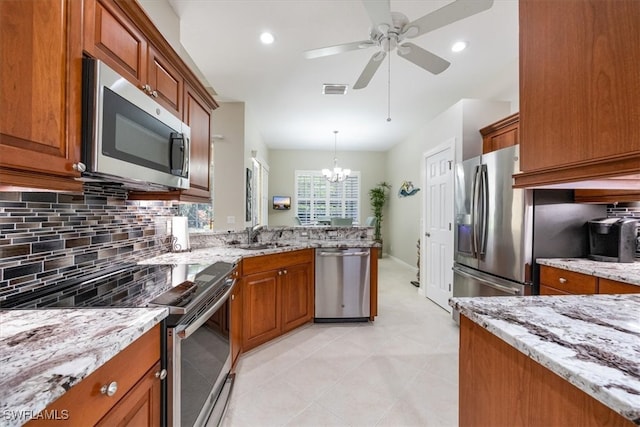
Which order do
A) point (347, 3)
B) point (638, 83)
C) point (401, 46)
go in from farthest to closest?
point (347, 3)
point (401, 46)
point (638, 83)

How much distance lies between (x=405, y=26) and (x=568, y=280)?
209 cm

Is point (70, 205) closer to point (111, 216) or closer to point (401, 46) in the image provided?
point (111, 216)

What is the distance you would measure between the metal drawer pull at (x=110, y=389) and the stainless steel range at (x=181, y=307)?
0.29 meters

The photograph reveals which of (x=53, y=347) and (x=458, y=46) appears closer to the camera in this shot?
(x=53, y=347)

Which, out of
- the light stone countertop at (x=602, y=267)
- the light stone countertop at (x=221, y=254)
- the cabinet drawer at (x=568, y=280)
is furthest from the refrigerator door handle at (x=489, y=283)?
the light stone countertop at (x=221, y=254)

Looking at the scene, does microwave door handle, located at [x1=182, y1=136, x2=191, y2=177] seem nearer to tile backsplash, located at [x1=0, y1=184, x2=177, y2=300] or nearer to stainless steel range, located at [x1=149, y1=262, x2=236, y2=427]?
tile backsplash, located at [x1=0, y1=184, x2=177, y2=300]

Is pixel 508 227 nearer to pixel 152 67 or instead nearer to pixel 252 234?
pixel 252 234

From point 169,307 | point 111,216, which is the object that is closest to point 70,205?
point 111,216

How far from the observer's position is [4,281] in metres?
→ 1.08

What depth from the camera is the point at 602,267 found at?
1849 mm

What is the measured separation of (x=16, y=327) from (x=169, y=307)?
16.7 inches

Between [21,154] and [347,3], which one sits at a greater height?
[347,3]

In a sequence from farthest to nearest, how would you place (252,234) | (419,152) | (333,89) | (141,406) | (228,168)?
(419,152)
(228,168)
(333,89)
(252,234)
(141,406)

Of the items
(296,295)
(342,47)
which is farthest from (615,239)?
(296,295)
